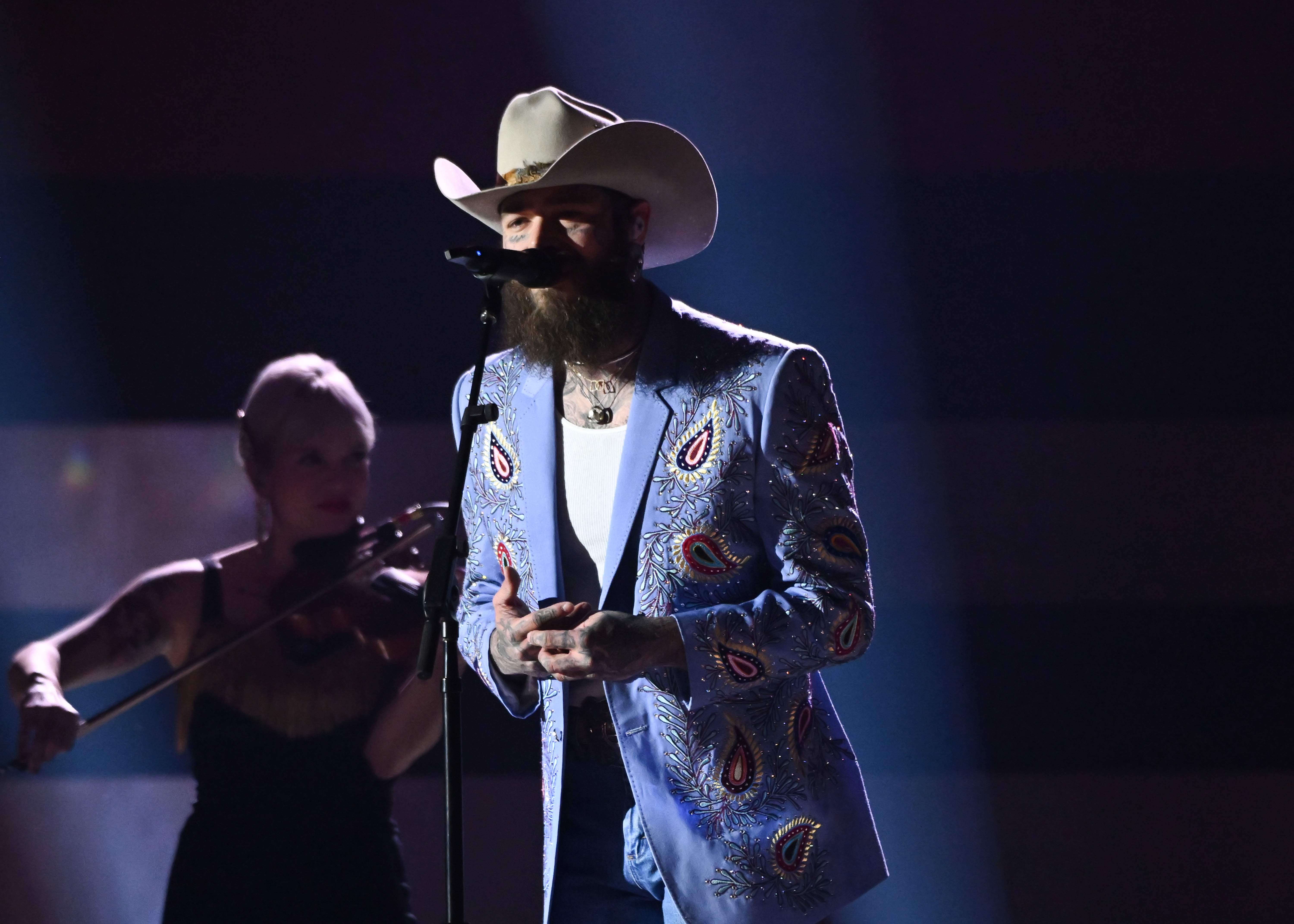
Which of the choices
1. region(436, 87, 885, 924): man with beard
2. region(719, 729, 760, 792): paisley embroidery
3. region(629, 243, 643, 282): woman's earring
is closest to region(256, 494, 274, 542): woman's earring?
region(436, 87, 885, 924): man with beard

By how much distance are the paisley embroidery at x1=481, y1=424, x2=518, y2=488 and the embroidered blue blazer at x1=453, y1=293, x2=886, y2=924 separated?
2.7 inches

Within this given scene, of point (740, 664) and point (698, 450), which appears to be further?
point (698, 450)

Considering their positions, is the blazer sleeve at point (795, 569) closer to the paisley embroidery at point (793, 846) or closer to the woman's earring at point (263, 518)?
the paisley embroidery at point (793, 846)

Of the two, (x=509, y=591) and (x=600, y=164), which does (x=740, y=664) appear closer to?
(x=509, y=591)

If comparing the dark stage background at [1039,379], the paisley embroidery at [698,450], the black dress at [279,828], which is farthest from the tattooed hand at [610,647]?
the black dress at [279,828]

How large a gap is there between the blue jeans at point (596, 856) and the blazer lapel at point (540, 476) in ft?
0.84

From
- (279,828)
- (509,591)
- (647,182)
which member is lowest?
(279,828)

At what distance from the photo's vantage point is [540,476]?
1.65 meters

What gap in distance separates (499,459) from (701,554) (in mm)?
380

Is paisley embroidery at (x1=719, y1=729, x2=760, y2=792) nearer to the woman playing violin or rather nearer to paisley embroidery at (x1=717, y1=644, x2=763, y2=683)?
paisley embroidery at (x1=717, y1=644, x2=763, y2=683)

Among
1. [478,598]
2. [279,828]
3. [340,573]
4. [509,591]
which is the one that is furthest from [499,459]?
[279,828]

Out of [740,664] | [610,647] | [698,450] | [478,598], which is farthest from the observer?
[478,598]

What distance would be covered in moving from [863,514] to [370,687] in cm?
127

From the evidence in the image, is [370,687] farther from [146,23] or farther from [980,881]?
[146,23]
